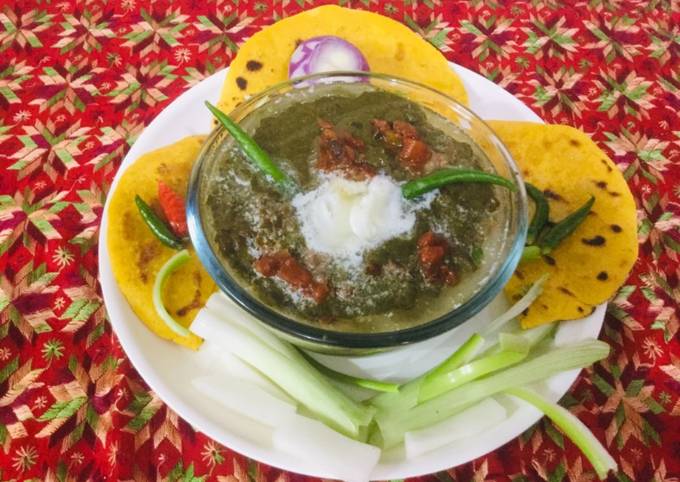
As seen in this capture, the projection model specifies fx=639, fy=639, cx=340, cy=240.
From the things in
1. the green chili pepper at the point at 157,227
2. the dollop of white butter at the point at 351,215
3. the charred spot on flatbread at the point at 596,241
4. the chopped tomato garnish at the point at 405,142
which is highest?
the chopped tomato garnish at the point at 405,142

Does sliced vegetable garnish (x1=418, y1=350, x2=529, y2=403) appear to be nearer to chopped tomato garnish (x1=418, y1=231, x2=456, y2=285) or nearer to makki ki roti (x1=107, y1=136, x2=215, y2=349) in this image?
chopped tomato garnish (x1=418, y1=231, x2=456, y2=285)

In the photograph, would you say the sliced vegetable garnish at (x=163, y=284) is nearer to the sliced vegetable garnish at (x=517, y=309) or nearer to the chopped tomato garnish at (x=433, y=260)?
the chopped tomato garnish at (x=433, y=260)

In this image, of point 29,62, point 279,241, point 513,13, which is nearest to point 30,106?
point 29,62

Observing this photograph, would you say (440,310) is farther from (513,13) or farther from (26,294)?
(513,13)

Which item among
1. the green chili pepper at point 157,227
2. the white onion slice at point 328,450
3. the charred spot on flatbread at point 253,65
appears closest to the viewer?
the white onion slice at point 328,450

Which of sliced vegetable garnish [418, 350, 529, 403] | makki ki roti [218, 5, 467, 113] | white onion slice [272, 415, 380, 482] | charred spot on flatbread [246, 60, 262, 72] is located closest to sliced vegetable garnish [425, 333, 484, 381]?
sliced vegetable garnish [418, 350, 529, 403]

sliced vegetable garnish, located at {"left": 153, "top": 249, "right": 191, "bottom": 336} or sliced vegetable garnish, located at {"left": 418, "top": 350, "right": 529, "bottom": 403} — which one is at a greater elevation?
sliced vegetable garnish, located at {"left": 153, "top": 249, "right": 191, "bottom": 336}

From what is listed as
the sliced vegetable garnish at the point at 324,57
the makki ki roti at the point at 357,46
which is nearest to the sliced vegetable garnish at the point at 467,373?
the makki ki roti at the point at 357,46
